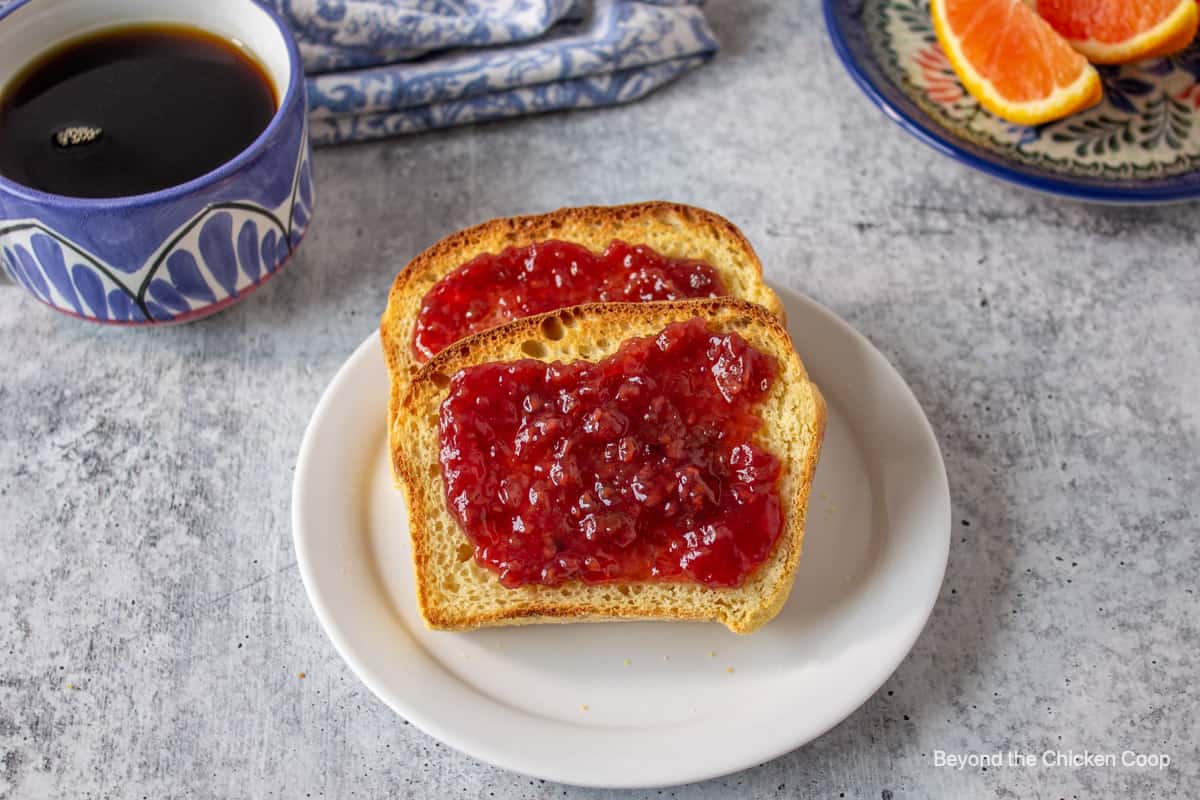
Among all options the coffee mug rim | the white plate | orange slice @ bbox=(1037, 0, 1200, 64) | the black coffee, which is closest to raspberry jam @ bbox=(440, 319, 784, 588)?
the white plate

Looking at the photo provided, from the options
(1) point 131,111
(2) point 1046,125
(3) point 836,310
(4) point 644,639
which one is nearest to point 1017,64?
(2) point 1046,125

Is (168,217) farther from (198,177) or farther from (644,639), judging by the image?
(644,639)

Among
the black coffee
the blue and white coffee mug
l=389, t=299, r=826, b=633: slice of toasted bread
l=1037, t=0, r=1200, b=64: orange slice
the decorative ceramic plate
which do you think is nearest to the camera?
l=389, t=299, r=826, b=633: slice of toasted bread

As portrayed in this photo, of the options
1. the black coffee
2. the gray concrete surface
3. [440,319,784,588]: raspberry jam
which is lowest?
the gray concrete surface

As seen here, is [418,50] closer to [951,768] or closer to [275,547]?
[275,547]

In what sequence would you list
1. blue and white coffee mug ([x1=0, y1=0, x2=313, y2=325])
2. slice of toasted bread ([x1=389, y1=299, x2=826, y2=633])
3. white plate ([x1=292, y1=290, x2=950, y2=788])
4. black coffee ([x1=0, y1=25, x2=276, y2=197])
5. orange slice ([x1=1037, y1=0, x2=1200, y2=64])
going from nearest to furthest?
white plate ([x1=292, y1=290, x2=950, y2=788]) → slice of toasted bread ([x1=389, y1=299, x2=826, y2=633]) → blue and white coffee mug ([x1=0, y1=0, x2=313, y2=325]) → black coffee ([x1=0, y1=25, x2=276, y2=197]) → orange slice ([x1=1037, y1=0, x2=1200, y2=64])

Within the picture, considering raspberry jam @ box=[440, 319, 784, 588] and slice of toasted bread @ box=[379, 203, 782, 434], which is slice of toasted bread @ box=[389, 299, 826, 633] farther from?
slice of toasted bread @ box=[379, 203, 782, 434]

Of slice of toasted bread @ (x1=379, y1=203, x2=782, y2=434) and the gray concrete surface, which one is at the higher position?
slice of toasted bread @ (x1=379, y1=203, x2=782, y2=434)
